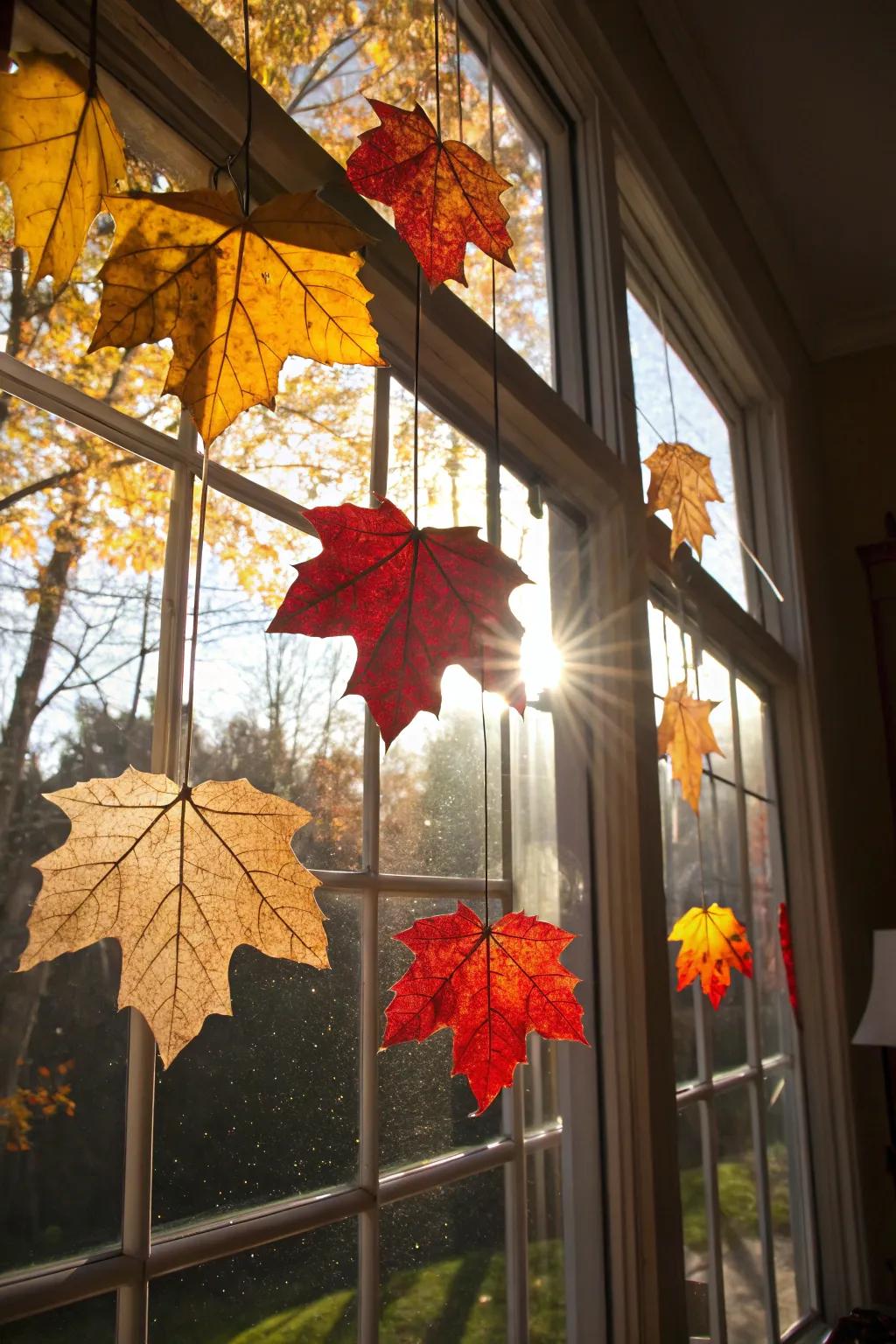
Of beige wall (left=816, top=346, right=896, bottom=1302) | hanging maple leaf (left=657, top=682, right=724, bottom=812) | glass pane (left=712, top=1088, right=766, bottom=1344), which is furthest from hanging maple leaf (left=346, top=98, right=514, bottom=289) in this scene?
beige wall (left=816, top=346, right=896, bottom=1302)

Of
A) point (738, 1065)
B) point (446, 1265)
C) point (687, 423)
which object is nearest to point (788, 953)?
point (738, 1065)

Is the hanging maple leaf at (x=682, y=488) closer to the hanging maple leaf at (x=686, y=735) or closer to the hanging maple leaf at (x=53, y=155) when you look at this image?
the hanging maple leaf at (x=686, y=735)

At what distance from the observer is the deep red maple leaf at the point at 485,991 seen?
2.42ft

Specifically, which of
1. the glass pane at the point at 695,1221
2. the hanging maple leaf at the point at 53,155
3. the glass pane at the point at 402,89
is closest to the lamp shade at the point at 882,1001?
the glass pane at the point at 695,1221

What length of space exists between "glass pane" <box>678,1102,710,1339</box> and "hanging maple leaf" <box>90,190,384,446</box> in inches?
55.9

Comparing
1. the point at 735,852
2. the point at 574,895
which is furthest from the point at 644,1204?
the point at 735,852

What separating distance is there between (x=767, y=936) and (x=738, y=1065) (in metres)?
0.40

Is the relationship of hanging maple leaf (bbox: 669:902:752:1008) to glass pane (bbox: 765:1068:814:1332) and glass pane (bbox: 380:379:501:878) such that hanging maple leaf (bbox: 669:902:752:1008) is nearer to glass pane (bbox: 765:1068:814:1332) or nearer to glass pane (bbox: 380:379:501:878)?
glass pane (bbox: 380:379:501:878)

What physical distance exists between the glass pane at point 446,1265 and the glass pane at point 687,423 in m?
1.15

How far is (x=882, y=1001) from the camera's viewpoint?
215cm

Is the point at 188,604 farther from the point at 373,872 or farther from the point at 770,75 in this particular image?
the point at 770,75

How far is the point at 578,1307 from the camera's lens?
4.00 ft

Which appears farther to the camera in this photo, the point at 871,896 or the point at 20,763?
the point at 871,896

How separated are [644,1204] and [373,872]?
25.6 inches
